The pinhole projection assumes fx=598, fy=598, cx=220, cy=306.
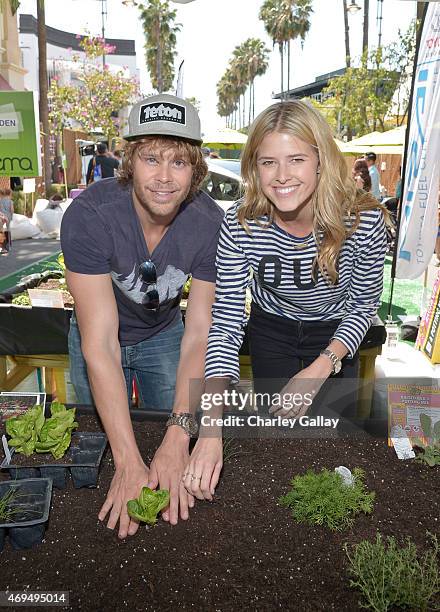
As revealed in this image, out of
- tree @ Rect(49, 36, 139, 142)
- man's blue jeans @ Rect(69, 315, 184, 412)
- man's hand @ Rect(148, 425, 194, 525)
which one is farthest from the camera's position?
tree @ Rect(49, 36, 139, 142)

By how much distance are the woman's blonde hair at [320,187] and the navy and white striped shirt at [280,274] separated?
25mm

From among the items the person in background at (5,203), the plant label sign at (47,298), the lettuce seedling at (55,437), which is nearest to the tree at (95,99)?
the person in background at (5,203)

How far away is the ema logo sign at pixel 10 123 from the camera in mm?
3467

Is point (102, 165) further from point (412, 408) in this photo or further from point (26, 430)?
point (412, 408)

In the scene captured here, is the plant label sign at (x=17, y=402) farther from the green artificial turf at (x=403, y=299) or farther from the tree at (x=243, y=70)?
the tree at (x=243, y=70)

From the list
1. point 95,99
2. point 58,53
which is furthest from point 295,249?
point 58,53

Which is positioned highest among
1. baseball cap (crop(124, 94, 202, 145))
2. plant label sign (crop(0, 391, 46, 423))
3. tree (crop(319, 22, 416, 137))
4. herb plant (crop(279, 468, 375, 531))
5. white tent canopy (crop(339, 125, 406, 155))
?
tree (crop(319, 22, 416, 137))

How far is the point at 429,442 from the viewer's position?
157 cm

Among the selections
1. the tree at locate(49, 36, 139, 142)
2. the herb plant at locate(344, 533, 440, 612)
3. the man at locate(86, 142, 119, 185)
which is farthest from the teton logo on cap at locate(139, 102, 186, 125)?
the tree at locate(49, 36, 139, 142)

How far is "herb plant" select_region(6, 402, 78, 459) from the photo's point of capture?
Result: 1.53m

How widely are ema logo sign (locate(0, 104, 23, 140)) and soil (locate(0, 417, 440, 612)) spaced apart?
252cm

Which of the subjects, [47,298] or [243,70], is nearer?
[47,298]

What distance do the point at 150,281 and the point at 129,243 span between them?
13cm

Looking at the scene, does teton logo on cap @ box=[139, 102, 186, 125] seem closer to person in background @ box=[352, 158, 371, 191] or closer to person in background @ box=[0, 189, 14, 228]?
person in background @ box=[352, 158, 371, 191]
